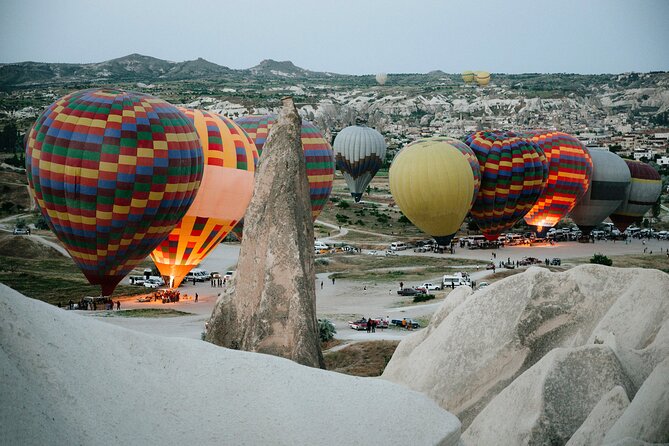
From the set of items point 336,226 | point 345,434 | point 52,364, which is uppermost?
point 52,364

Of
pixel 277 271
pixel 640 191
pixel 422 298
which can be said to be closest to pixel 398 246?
pixel 422 298

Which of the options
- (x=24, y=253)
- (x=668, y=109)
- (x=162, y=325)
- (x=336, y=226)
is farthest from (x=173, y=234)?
(x=668, y=109)

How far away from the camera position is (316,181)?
4188cm

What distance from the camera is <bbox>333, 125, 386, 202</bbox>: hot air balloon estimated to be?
68750 millimetres

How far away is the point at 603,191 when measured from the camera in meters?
52.7

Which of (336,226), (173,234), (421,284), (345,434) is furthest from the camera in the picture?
(336,226)

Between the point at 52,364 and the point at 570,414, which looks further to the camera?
the point at 570,414

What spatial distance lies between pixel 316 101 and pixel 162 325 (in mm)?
152463

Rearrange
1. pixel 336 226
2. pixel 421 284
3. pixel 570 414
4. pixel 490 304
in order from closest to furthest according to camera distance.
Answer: pixel 570 414 < pixel 490 304 < pixel 421 284 < pixel 336 226

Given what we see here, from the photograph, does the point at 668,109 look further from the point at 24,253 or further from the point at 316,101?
the point at 24,253

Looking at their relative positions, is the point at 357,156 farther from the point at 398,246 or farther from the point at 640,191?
the point at 640,191

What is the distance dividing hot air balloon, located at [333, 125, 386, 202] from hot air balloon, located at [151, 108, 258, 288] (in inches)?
1393

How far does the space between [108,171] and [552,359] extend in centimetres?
2028

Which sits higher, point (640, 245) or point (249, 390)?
point (249, 390)
